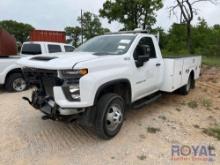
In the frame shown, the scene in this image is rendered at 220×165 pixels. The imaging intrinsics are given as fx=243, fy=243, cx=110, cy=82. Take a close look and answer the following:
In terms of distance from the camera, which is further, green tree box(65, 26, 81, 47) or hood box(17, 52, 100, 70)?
green tree box(65, 26, 81, 47)

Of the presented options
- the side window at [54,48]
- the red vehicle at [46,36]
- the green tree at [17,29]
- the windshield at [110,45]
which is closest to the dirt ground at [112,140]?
the windshield at [110,45]

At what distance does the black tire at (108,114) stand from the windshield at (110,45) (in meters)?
0.94

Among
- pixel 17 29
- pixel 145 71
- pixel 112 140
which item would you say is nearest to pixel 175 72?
pixel 145 71

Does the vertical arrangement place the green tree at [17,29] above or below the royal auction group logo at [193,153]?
above

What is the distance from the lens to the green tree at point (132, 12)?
27094 mm

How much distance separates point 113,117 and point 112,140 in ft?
1.39

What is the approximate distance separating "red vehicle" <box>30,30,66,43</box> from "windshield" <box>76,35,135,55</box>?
34.8ft

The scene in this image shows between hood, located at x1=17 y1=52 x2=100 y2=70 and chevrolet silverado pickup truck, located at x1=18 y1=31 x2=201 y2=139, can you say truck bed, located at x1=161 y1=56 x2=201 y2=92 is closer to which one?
chevrolet silverado pickup truck, located at x1=18 y1=31 x2=201 y2=139

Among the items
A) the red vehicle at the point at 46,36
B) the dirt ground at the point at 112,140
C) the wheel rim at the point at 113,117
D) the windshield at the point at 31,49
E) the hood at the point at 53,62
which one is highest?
the red vehicle at the point at 46,36

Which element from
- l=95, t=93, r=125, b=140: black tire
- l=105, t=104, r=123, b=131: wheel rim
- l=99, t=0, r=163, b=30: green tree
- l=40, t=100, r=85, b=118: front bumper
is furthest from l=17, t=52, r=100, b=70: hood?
l=99, t=0, r=163, b=30: green tree

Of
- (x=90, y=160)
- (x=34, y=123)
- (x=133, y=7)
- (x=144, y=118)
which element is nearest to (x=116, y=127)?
(x=90, y=160)

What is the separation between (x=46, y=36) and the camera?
15.4 metres

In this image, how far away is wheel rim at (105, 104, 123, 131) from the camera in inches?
168

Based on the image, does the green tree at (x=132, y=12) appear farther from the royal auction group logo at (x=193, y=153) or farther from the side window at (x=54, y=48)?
the royal auction group logo at (x=193, y=153)
